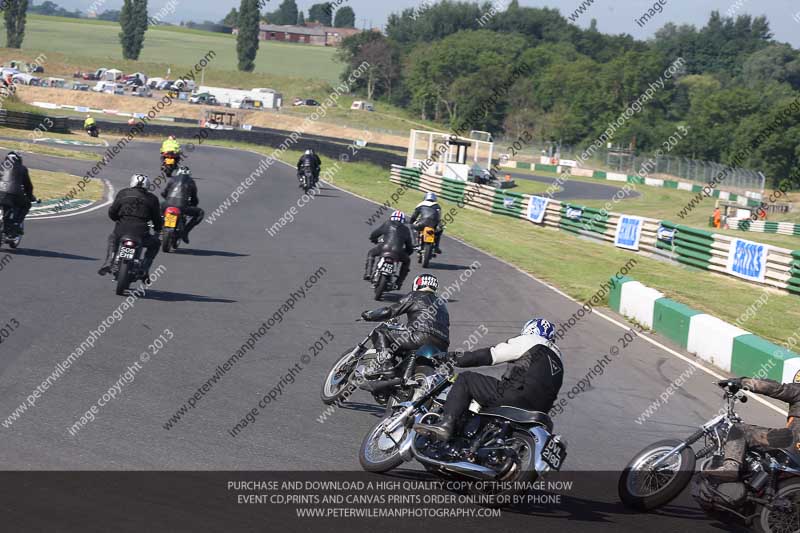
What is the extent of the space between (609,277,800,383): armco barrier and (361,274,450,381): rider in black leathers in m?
5.09

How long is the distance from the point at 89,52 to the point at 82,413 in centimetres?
14829

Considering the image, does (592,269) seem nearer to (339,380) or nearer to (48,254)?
(48,254)

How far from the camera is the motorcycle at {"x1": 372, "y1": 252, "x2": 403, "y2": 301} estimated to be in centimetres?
1691

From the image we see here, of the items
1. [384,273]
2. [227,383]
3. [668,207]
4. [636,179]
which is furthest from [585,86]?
[227,383]

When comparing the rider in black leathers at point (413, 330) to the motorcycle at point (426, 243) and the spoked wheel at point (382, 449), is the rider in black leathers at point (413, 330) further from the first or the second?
the motorcycle at point (426, 243)

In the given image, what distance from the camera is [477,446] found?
763 centimetres

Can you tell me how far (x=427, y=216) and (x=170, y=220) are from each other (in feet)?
17.6

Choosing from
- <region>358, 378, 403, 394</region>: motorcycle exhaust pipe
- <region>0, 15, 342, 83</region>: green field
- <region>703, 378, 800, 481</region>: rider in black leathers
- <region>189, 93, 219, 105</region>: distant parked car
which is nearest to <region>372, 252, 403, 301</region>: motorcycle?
<region>358, 378, 403, 394</region>: motorcycle exhaust pipe

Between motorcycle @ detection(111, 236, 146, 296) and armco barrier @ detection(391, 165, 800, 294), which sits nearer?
motorcycle @ detection(111, 236, 146, 296)

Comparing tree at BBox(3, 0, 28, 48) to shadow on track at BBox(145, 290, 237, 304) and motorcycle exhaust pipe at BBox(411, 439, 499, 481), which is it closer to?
shadow on track at BBox(145, 290, 237, 304)

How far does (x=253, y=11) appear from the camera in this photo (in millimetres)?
141000

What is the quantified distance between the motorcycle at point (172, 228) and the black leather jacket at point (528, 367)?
13.1m

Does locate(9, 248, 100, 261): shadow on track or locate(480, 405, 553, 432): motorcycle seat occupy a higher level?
locate(480, 405, 553, 432): motorcycle seat

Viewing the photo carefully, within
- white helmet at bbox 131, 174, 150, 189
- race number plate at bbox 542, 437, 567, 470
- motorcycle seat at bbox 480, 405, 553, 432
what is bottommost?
race number plate at bbox 542, 437, 567, 470
